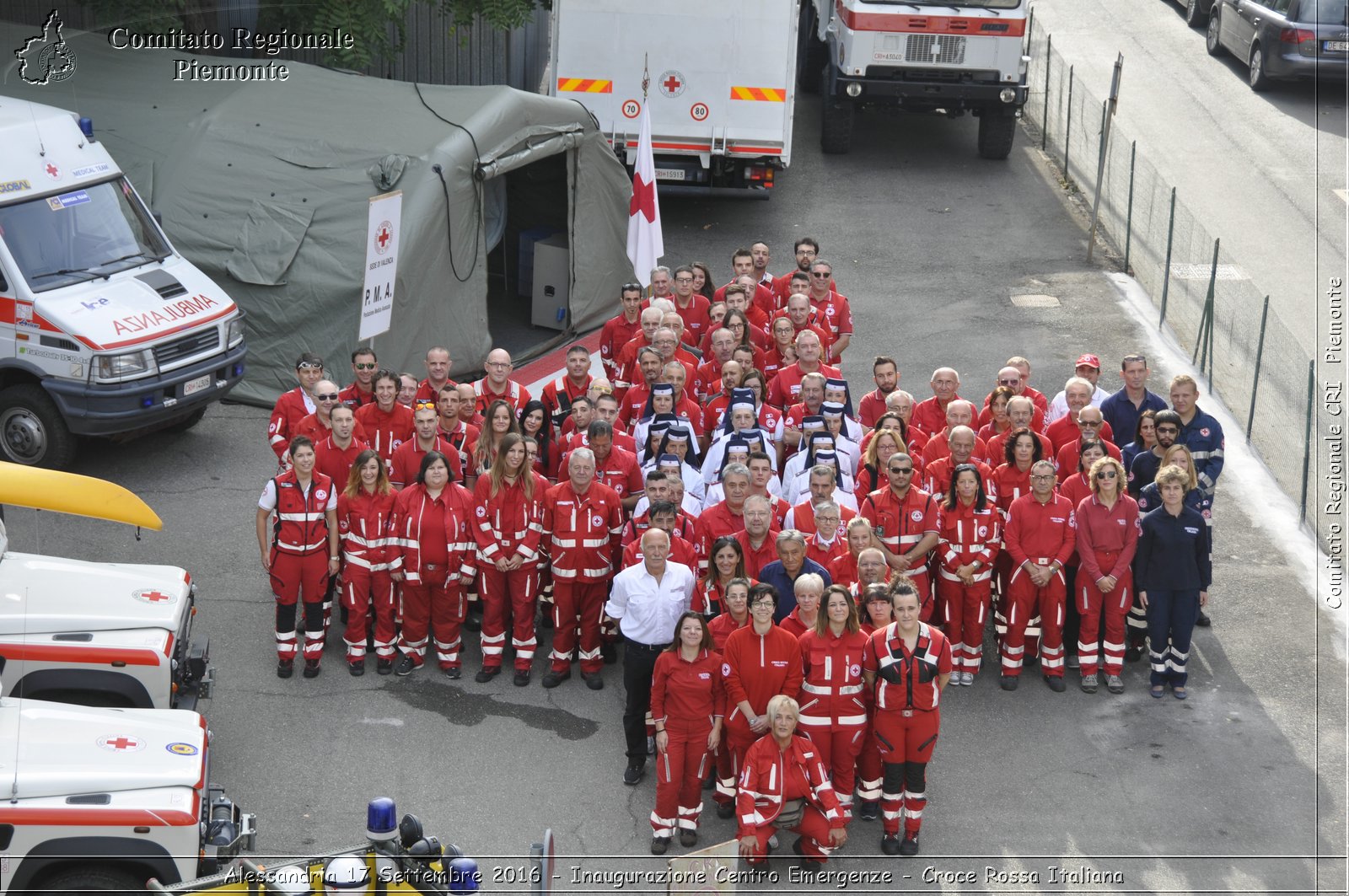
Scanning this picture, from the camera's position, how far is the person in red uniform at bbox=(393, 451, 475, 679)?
33.6 feet

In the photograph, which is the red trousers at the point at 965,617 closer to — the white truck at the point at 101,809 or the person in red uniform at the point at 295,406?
the person in red uniform at the point at 295,406

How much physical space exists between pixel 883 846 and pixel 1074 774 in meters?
1.53

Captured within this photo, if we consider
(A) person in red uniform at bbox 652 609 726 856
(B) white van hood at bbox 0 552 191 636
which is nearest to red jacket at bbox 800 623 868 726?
(A) person in red uniform at bbox 652 609 726 856

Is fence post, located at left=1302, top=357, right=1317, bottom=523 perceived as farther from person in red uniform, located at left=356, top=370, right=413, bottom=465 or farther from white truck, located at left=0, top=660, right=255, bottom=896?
white truck, located at left=0, top=660, right=255, bottom=896

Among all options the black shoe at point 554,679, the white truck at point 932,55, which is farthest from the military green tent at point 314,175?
the white truck at point 932,55

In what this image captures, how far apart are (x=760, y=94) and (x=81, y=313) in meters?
8.90

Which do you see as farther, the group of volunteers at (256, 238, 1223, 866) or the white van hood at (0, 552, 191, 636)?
the group of volunteers at (256, 238, 1223, 866)

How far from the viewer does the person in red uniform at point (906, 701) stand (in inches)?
342

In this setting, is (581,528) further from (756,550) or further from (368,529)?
(368,529)

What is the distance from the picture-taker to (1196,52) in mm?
26156

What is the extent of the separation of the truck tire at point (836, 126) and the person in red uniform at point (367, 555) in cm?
1322

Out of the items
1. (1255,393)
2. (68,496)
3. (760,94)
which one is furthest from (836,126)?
(68,496)

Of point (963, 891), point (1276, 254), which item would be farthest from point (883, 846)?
point (1276, 254)

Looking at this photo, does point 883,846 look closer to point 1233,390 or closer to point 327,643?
point 327,643
